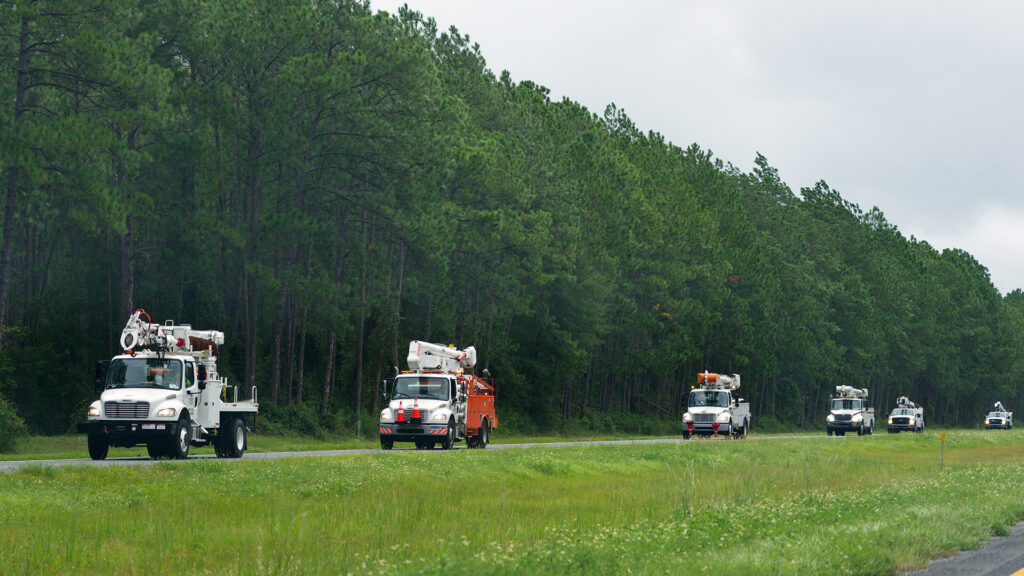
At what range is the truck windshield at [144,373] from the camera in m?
27.2

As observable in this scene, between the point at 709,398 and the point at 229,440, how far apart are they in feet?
94.8

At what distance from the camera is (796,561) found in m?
11.9

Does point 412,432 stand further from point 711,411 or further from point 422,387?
point 711,411

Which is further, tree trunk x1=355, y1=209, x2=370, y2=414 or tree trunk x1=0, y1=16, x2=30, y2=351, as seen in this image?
tree trunk x1=355, y1=209, x2=370, y2=414

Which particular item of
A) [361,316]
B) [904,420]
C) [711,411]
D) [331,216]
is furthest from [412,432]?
[904,420]

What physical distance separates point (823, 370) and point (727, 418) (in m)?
47.3

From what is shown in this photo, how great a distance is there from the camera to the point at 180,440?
26.6 metres

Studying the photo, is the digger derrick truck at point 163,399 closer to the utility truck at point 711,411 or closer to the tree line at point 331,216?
the tree line at point 331,216

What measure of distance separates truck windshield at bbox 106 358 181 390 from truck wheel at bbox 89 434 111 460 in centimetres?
130

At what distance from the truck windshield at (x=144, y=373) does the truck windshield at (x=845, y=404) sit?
51.6m

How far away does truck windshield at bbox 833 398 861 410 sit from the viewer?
69.6 m

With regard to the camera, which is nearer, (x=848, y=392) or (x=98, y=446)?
(x=98, y=446)

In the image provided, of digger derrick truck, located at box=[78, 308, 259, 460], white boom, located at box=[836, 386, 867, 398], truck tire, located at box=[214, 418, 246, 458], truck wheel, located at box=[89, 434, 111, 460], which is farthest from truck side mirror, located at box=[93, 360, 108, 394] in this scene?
white boom, located at box=[836, 386, 867, 398]

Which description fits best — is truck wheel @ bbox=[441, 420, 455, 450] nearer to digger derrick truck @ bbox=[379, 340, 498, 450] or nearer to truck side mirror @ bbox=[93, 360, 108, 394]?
digger derrick truck @ bbox=[379, 340, 498, 450]
